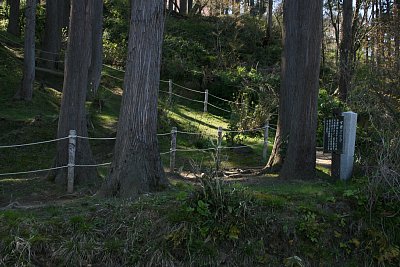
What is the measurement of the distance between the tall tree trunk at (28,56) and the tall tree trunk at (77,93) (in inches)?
332

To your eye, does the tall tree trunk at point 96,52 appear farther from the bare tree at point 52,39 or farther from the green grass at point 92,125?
the bare tree at point 52,39

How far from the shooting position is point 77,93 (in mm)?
12938

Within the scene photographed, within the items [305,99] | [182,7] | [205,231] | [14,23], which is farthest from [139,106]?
[182,7]

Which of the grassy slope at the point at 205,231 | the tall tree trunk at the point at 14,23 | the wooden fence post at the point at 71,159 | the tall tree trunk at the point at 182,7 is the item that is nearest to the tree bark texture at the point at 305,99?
the grassy slope at the point at 205,231

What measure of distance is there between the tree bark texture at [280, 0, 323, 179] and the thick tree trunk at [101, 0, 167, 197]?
326cm

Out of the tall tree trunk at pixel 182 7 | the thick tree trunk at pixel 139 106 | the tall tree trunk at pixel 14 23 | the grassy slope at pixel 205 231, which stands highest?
the tall tree trunk at pixel 182 7

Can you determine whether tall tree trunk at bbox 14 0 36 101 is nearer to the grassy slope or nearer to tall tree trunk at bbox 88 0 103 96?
tall tree trunk at bbox 88 0 103 96

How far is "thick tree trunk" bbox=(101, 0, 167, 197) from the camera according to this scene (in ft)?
30.8

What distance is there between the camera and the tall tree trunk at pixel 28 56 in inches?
811

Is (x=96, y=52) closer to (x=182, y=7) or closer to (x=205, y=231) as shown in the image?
(x=205, y=231)

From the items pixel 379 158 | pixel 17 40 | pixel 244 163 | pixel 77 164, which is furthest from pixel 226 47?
pixel 379 158

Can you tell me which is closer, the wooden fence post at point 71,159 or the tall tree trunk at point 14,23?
the wooden fence post at point 71,159

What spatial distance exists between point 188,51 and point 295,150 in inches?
879

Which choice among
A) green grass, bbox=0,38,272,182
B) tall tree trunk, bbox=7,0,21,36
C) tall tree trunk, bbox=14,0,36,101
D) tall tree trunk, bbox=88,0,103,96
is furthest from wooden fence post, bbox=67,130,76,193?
tall tree trunk, bbox=7,0,21,36
